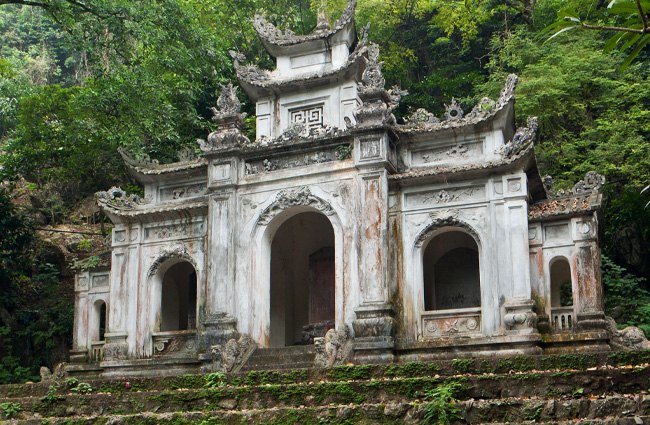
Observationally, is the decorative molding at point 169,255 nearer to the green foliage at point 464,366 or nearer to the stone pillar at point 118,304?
the stone pillar at point 118,304

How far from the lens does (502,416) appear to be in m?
9.02

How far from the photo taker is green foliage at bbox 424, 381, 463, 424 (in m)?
9.16

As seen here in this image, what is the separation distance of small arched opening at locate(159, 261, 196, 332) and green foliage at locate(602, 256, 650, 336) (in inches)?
404

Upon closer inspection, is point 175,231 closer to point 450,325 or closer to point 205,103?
point 450,325

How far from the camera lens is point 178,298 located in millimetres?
18641

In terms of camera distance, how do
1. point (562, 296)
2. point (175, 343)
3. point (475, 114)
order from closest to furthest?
point (475, 114), point (175, 343), point (562, 296)

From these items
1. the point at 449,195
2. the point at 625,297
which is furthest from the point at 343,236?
the point at 625,297

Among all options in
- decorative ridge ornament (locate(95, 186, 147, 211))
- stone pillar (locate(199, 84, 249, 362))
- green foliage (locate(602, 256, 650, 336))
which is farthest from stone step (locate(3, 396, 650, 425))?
green foliage (locate(602, 256, 650, 336))

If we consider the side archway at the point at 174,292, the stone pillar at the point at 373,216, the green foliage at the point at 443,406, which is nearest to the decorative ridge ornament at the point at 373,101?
the stone pillar at the point at 373,216

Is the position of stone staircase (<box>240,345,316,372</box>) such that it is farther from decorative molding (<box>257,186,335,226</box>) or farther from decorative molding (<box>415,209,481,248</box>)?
decorative molding (<box>415,209,481,248</box>)

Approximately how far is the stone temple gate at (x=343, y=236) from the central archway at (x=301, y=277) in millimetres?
50

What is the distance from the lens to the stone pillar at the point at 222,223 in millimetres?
15016

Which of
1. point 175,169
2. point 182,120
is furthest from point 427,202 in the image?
point 182,120

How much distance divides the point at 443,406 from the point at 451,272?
326 inches
